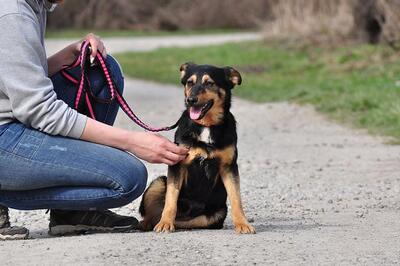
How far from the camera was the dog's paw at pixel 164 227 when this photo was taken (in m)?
6.09

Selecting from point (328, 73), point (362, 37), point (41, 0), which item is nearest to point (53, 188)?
point (41, 0)

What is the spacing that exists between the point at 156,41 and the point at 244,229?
Answer: 88.4ft

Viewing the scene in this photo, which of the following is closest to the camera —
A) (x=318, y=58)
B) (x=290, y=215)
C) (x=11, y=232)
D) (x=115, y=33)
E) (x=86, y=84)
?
(x=11, y=232)

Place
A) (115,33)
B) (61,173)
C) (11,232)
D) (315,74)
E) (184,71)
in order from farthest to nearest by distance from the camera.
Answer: (115,33) → (315,74) → (184,71) → (11,232) → (61,173)

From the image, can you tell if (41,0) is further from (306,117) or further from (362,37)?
(362,37)

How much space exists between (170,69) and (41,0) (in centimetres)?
1698

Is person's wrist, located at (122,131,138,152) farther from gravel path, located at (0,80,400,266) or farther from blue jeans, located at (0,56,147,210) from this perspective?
gravel path, located at (0,80,400,266)

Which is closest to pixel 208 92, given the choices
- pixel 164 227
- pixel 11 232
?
pixel 164 227

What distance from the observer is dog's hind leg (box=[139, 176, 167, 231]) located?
21.0ft

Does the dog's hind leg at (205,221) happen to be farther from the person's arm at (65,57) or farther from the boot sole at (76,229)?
the person's arm at (65,57)

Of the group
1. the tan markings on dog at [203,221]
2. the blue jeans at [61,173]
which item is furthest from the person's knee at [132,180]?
the tan markings on dog at [203,221]

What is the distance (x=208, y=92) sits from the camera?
6.23 meters

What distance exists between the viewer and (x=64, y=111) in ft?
18.6

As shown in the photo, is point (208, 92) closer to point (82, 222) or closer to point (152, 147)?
point (152, 147)
